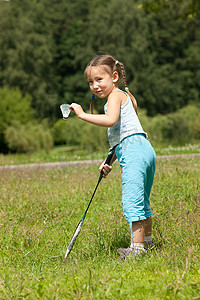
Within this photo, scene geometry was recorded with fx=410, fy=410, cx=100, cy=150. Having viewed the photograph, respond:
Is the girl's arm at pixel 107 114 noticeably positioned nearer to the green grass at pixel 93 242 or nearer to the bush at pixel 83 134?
the green grass at pixel 93 242

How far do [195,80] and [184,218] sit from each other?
4076 cm

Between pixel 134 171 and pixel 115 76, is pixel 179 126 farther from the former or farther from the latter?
pixel 134 171

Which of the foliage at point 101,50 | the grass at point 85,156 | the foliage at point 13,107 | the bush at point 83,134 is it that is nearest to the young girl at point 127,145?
the grass at point 85,156

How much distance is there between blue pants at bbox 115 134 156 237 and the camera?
10.5ft

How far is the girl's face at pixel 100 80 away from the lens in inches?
131

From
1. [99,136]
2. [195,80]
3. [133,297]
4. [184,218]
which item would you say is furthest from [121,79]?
[195,80]

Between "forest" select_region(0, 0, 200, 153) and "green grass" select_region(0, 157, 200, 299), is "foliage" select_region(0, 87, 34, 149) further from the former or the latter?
"green grass" select_region(0, 157, 200, 299)

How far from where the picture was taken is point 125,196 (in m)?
3.24

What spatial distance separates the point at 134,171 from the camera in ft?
10.5

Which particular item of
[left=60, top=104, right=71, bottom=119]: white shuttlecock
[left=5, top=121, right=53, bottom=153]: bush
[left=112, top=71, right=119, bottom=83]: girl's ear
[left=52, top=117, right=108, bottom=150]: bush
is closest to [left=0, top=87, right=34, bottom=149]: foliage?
[left=52, top=117, right=108, bottom=150]: bush

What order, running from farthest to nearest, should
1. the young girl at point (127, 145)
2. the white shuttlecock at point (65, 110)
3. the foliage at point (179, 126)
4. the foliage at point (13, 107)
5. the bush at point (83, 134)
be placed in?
the foliage at point (13, 107) < the foliage at point (179, 126) < the bush at point (83, 134) < the young girl at point (127, 145) < the white shuttlecock at point (65, 110)

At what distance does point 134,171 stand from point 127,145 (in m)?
0.23

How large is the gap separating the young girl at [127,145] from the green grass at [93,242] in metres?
0.19

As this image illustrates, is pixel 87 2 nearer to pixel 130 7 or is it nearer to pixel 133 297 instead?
pixel 130 7
